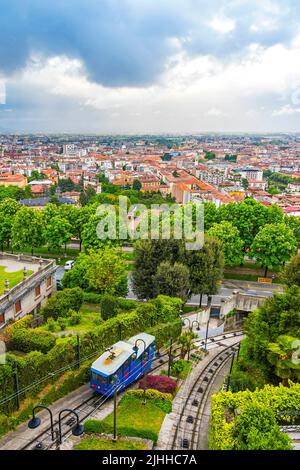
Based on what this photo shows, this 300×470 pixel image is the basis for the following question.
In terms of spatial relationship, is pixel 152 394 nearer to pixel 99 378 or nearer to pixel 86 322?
pixel 99 378

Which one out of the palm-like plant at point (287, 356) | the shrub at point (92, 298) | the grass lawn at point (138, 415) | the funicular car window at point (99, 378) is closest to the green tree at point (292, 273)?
the palm-like plant at point (287, 356)

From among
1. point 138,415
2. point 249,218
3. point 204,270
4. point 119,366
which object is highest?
point 249,218

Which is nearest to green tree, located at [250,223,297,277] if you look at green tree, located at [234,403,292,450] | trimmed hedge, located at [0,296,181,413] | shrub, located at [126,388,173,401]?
trimmed hedge, located at [0,296,181,413]

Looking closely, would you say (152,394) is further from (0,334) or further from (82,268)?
(82,268)

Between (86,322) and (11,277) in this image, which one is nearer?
(86,322)

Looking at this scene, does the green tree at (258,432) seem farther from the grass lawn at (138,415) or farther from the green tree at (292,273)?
the green tree at (292,273)

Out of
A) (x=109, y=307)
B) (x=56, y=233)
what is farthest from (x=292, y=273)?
(x=56, y=233)

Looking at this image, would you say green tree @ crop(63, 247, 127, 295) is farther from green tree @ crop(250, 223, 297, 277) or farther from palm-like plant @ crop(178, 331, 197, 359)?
green tree @ crop(250, 223, 297, 277)

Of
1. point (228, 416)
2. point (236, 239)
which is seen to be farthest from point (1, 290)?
point (236, 239)

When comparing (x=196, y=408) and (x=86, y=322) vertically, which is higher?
(x=86, y=322)
